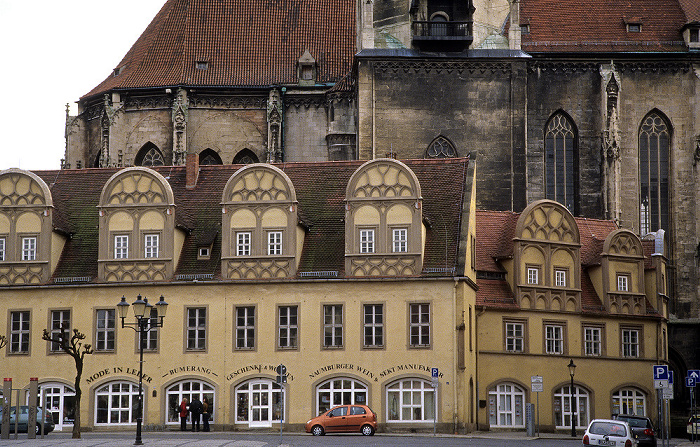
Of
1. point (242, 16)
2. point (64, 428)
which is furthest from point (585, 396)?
point (242, 16)

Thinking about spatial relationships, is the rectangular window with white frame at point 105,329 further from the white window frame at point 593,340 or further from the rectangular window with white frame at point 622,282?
the rectangular window with white frame at point 622,282

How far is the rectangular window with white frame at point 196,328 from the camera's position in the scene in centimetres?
4578

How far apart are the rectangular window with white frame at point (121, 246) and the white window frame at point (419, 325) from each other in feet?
37.2

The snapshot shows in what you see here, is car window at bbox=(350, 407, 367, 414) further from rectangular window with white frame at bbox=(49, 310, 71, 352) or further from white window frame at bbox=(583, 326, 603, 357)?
white window frame at bbox=(583, 326, 603, 357)

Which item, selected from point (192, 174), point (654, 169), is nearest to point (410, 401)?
point (192, 174)

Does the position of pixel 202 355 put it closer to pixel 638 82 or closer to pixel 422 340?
pixel 422 340

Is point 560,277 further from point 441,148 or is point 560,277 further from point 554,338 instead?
point 441,148

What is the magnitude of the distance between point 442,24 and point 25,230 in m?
23.0

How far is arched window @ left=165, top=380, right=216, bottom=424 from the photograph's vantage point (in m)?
45.2

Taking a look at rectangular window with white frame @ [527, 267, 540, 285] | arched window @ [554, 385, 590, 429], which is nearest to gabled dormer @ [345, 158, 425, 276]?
→ rectangular window with white frame @ [527, 267, 540, 285]

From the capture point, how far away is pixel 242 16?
6981cm

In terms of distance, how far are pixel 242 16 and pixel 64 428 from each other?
32.1 m

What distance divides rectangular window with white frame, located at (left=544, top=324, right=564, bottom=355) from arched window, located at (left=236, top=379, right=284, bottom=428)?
478 inches

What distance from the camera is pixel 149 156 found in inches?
2564
